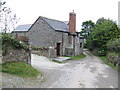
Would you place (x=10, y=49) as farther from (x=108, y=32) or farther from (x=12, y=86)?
(x=108, y=32)

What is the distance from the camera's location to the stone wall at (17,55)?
9.42m

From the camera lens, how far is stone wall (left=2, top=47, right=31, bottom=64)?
30.9 feet

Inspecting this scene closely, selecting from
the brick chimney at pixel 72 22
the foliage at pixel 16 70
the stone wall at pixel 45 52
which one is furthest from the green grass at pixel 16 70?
the brick chimney at pixel 72 22

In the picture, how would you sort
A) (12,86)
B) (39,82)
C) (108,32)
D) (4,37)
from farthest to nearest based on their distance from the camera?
(108,32), (4,37), (39,82), (12,86)

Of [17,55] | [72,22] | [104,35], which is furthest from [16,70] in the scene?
[104,35]

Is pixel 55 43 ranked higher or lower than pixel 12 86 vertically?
higher

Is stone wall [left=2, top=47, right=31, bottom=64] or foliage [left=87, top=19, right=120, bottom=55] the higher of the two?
foliage [left=87, top=19, right=120, bottom=55]

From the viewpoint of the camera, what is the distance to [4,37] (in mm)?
9492

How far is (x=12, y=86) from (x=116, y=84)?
5940 mm

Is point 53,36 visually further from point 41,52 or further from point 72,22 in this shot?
point 72,22

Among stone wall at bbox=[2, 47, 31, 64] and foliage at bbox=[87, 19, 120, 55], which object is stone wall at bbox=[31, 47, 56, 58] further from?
foliage at bbox=[87, 19, 120, 55]

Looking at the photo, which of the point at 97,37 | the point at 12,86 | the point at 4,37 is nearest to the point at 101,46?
the point at 97,37

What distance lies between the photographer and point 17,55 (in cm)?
1012

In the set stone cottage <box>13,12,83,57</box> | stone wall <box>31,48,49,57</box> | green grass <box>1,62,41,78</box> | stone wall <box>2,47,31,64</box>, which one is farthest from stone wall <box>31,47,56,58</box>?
green grass <box>1,62,41,78</box>
